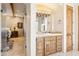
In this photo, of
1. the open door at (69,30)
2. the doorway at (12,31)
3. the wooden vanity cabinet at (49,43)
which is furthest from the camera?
the wooden vanity cabinet at (49,43)

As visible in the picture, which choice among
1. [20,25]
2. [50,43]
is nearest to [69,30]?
[50,43]

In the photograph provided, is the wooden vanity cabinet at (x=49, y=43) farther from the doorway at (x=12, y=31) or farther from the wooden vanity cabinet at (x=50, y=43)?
the doorway at (x=12, y=31)

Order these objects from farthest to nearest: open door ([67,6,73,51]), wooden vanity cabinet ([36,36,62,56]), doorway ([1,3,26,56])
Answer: wooden vanity cabinet ([36,36,62,56]) < open door ([67,6,73,51]) < doorway ([1,3,26,56])

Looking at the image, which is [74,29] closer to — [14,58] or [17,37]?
[17,37]

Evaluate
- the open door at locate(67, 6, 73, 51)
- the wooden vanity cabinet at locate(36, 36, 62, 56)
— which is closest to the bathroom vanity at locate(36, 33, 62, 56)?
the wooden vanity cabinet at locate(36, 36, 62, 56)

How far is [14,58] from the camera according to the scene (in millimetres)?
1180

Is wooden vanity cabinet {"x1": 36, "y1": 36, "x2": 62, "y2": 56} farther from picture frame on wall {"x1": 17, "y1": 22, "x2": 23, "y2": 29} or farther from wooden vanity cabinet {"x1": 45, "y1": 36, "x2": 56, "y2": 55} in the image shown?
picture frame on wall {"x1": 17, "y1": 22, "x2": 23, "y2": 29}

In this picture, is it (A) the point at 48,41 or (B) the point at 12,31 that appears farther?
(A) the point at 48,41

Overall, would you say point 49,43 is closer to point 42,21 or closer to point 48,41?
point 48,41

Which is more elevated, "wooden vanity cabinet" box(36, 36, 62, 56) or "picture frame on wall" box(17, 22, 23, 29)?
"picture frame on wall" box(17, 22, 23, 29)

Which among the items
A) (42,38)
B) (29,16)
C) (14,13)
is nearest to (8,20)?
(14,13)

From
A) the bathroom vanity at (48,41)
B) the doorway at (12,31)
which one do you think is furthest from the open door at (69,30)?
the doorway at (12,31)

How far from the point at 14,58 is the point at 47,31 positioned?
1063 mm

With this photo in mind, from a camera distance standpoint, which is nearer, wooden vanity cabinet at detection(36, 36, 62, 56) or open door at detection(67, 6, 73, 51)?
open door at detection(67, 6, 73, 51)
